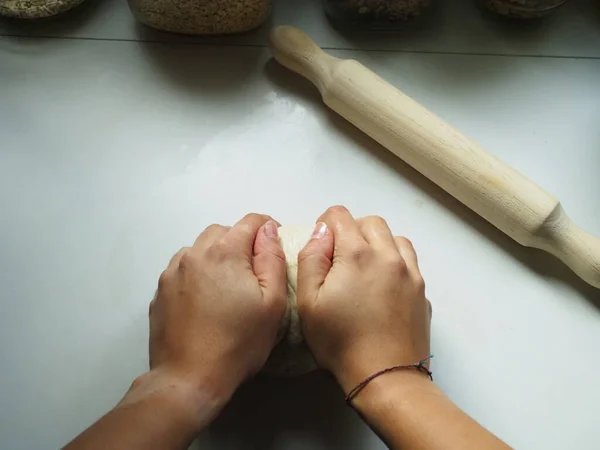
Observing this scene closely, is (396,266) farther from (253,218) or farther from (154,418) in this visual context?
(154,418)

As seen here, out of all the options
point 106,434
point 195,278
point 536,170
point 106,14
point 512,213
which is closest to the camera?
point 106,434

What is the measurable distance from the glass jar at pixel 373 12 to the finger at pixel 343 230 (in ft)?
1.23

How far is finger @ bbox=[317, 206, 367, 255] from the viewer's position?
2.21 feet

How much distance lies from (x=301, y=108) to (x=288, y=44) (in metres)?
0.10

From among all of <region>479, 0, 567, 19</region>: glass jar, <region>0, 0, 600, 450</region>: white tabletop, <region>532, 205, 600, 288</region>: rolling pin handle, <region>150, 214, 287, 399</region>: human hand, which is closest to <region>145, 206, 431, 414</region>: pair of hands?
<region>150, 214, 287, 399</region>: human hand

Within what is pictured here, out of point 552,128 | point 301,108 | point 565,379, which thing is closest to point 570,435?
point 565,379

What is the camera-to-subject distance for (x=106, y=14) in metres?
0.99

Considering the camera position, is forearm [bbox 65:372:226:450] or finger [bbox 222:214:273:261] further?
finger [bbox 222:214:273:261]

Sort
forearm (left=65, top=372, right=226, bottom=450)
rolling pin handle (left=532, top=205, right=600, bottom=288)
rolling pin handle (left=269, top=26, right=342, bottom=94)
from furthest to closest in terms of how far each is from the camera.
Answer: rolling pin handle (left=269, top=26, right=342, bottom=94) → rolling pin handle (left=532, top=205, right=600, bottom=288) → forearm (left=65, top=372, right=226, bottom=450)

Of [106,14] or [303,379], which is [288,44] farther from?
[303,379]

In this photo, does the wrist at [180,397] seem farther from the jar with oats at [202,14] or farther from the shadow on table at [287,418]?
the jar with oats at [202,14]

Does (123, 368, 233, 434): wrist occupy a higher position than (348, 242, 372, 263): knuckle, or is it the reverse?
(348, 242, 372, 263): knuckle

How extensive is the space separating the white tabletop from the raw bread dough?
1.4 inches

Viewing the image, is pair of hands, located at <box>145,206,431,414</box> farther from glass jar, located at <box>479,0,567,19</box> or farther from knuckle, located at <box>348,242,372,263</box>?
glass jar, located at <box>479,0,567,19</box>
